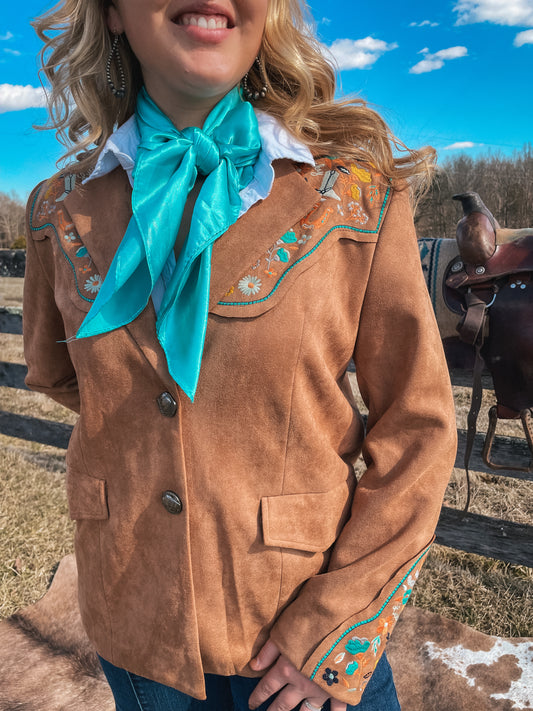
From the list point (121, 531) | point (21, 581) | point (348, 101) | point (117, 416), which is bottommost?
point (21, 581)

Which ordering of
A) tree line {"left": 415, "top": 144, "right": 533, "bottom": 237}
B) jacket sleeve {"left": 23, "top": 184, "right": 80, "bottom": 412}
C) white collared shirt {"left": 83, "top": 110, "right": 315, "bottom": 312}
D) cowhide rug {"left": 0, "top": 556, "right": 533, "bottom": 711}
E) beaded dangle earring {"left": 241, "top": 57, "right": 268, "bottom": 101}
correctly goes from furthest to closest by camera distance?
tree line {"left": 415, "top": 144, "right": 533, "bottom": 237}, cowhide rug {"left": 0, "top": 556, "right": 533, "bottom": 711}, jacket sleeve {"left": 23, "top": 184, "right": 80, "bottom": 412}, beaded dangle earring {"left": 241, "top": 57, "right": 268, "bottom": 101}, white collared shirt {"left": 83, "top": 110, "right": 315, "bottom": 312}

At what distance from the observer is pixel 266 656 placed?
43.3 inches

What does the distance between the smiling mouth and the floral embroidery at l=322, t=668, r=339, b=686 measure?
46.7 inches

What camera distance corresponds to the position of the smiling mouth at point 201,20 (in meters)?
0.98

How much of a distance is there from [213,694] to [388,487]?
66 centimetres

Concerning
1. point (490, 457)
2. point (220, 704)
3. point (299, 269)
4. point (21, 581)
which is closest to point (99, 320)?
point (299, 269)

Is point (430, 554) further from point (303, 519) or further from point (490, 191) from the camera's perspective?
point (490, 191)

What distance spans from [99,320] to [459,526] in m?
2.43

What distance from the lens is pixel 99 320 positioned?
105cm

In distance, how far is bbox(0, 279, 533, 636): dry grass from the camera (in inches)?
109

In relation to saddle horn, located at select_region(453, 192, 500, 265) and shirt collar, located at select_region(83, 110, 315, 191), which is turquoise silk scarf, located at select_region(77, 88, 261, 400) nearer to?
shirt collar, located at select_region(83, 110, 315, 191)

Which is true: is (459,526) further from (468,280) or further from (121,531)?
(121,531)

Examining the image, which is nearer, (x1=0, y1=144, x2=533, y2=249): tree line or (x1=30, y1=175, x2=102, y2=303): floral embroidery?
(x1=30, y1=175, x2=102, y2=303): floral embroidery

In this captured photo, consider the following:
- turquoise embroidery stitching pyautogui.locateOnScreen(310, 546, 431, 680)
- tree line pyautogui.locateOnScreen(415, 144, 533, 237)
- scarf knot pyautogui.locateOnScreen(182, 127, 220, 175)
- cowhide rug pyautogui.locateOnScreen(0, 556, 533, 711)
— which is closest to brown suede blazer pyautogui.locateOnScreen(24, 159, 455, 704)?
turquoise embroidery stitching pyautogui.locateOnScreen(310, 546, 431, 680)
